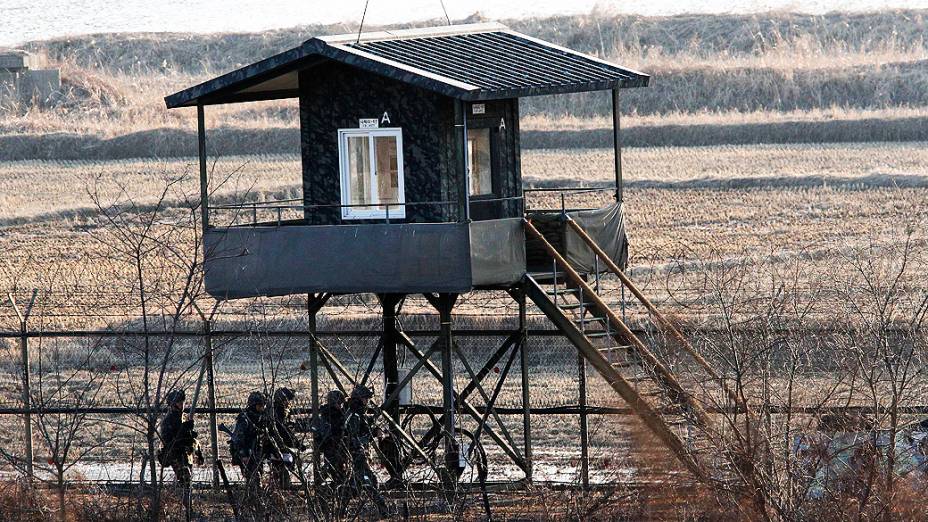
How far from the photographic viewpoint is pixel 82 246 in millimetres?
42062

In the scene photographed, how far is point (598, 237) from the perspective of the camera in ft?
77.8

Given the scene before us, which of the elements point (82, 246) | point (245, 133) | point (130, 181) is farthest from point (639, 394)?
point (245, 133)

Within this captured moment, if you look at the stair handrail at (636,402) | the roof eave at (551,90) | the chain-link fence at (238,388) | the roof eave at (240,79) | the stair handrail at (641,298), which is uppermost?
the roof eave at (240,79)

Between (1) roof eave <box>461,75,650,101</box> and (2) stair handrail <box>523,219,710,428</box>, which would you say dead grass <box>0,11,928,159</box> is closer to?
(1) roof eave <box>461,75,650,101</box>

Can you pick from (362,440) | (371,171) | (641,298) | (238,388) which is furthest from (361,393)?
(238,388)

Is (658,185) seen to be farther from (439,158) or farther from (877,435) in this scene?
(877,435)

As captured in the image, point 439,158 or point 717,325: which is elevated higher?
point 439,158

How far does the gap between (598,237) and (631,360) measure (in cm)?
207

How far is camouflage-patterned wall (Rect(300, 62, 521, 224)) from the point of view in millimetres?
22156

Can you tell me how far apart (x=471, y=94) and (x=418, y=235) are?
1822 mm

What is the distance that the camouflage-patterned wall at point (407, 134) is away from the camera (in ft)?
72.7

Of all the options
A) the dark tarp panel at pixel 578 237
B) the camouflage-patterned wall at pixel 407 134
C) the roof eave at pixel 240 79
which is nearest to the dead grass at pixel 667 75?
the dark tarp panel at pixel 578 237

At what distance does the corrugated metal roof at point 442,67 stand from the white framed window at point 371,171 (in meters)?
1.02

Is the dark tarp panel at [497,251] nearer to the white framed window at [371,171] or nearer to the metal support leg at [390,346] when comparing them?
the white framed window at [371,171]
